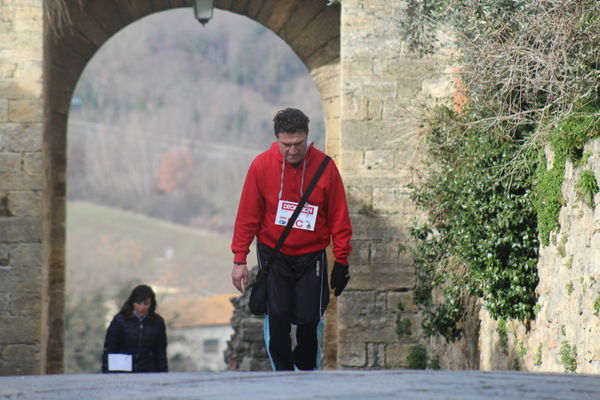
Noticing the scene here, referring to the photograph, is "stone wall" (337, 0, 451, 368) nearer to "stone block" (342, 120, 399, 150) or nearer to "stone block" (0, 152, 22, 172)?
"stone block" (342, 120, 399, 150)

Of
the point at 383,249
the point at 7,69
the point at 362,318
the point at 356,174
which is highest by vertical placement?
the point at 7,69

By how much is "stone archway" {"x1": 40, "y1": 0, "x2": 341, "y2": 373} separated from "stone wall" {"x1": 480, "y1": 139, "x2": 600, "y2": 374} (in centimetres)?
418

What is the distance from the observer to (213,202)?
158 feet

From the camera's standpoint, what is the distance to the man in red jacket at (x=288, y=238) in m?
5.17

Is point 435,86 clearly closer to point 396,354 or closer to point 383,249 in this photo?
point 383,249

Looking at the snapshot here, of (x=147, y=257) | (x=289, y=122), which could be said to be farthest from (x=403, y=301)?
(x=147, y=257)

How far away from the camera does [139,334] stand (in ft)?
23.5

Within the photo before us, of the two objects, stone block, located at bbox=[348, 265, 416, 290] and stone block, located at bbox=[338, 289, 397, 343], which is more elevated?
stone block, located at bbox=[348, 265, 416, 290]

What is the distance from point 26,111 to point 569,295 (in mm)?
4487

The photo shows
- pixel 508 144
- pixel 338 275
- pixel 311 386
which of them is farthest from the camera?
pixel 508 144

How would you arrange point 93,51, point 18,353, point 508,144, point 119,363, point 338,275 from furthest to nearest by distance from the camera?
point 93,51
point 18,353
point 119,363
point 508,144
point 338,275

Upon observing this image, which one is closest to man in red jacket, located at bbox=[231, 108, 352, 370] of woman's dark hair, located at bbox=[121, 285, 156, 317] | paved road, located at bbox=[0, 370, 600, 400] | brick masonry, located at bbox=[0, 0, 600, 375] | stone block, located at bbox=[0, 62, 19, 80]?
paved road, located at bbox=[0, 370, 600, 400]

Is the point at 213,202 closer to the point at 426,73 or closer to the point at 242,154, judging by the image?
the point at 242,154

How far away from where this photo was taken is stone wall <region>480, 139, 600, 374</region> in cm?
471
